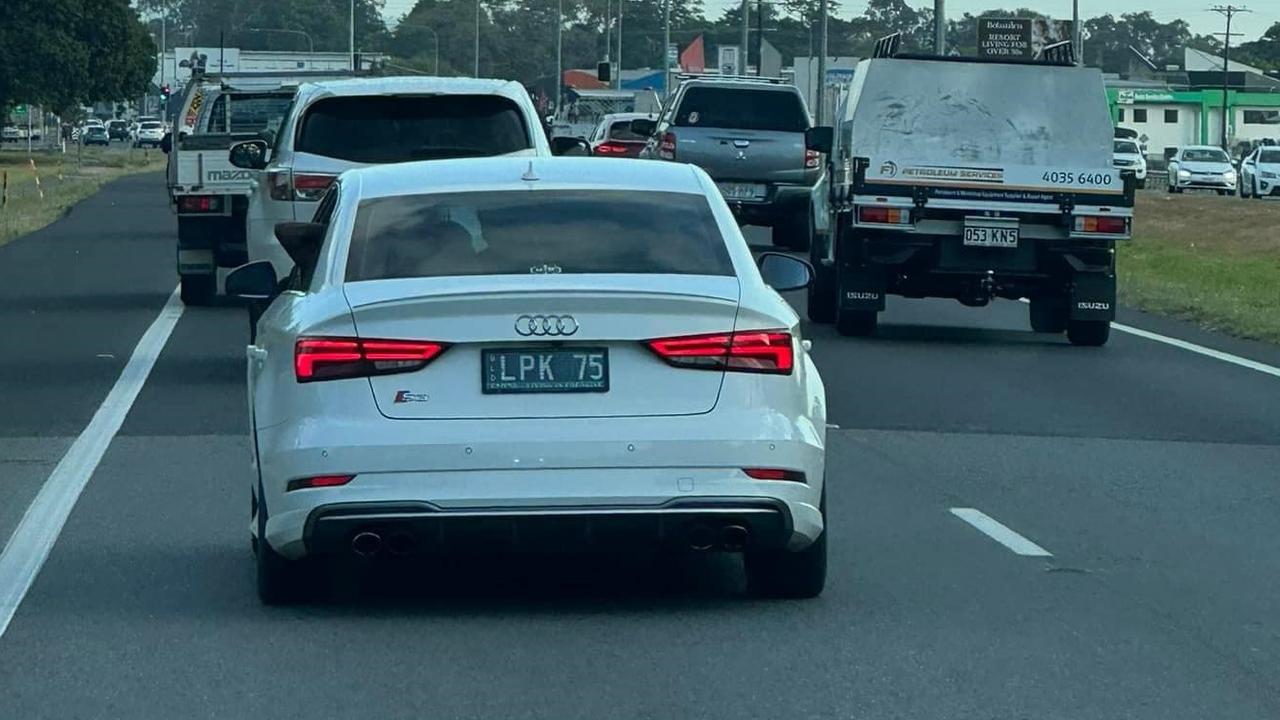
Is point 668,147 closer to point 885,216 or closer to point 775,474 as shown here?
point 885,216

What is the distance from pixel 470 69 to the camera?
17525cm

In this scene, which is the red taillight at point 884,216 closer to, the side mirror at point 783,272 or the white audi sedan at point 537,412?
the side mirror at point 783,272

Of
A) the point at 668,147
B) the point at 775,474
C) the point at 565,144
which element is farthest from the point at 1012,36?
the point at 775,474

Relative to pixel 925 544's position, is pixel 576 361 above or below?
above

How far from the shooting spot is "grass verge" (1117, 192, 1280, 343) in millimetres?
23531

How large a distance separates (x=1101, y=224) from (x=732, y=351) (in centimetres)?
1241

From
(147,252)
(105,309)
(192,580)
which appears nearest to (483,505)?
(192,580)

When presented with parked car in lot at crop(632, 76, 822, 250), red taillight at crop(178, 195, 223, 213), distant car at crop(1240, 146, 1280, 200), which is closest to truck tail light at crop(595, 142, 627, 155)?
parked car in lot at crop(632, 76, 822, 250)

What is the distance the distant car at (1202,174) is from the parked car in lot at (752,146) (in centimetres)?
3743

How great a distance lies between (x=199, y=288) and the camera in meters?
22.6

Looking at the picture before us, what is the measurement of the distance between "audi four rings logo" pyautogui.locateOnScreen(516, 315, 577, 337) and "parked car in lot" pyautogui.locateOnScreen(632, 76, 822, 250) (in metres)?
23.1

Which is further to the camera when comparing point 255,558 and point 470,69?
point 470,69

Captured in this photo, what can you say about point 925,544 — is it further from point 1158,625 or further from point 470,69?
point 470,69

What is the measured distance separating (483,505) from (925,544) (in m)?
2.77
